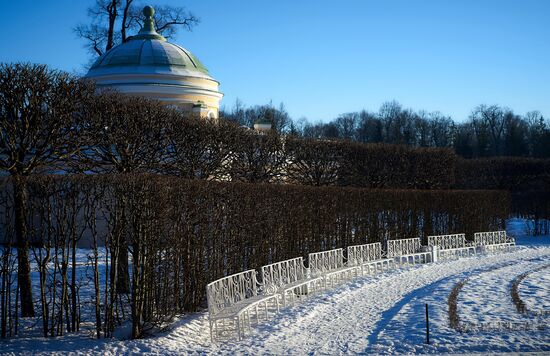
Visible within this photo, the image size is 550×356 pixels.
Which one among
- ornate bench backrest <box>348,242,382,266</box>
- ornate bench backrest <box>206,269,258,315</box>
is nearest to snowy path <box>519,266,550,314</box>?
ornate bench backrest <box>348,242,382,266</box>

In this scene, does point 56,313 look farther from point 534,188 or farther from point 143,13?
point 534,188

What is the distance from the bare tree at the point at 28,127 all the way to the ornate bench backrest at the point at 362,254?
32.5ft

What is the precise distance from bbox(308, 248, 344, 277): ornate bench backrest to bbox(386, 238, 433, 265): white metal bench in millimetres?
3396

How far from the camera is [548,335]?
11.0 m

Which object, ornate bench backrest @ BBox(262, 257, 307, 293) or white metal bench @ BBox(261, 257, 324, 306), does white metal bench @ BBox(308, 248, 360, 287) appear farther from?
ornate bench backrest @ BBox(262, 257, 307, 293)

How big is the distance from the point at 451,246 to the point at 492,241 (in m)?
3.36

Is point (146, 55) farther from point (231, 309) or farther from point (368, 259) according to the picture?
point (231, 309)

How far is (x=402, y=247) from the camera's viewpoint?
2444 cm

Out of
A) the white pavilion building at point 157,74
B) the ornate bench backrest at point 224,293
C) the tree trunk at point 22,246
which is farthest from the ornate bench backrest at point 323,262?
the white pavilion building at point 157,74

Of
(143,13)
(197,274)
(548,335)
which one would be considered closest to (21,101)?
(197,274)

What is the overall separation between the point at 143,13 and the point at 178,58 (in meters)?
4.39

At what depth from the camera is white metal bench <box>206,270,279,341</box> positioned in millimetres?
12091

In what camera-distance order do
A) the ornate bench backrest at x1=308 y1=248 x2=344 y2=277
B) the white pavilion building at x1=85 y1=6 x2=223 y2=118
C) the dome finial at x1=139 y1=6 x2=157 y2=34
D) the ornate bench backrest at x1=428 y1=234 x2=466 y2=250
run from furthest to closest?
the dome finial at x1=139 y1=6 x2=157 y2=34, the white pavilion building at x1=85 y1=6 x2=223 y2=118, the ornate bench backrest at x1=428 y1=234 x2=466 y2=250, the ornate bench backrest at x1=308 y1=248 x2=344 y2=277

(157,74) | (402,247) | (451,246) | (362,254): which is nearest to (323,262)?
(362,254)
